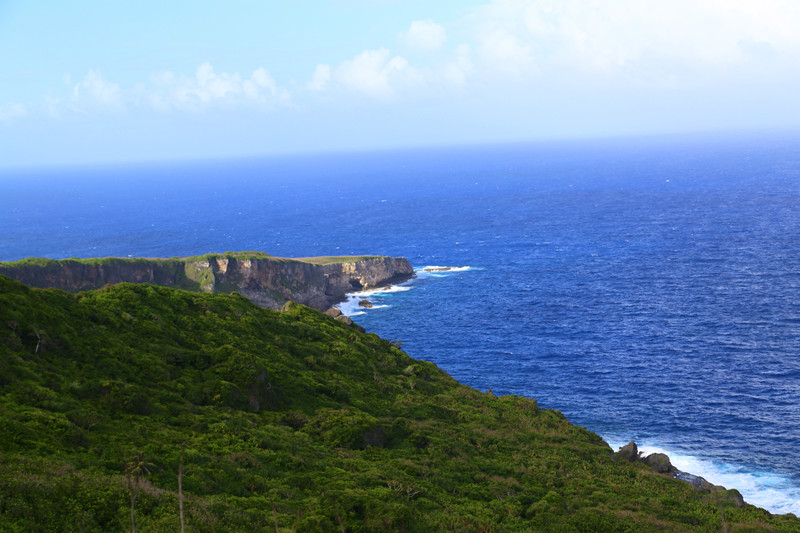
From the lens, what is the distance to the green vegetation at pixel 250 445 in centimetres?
2203

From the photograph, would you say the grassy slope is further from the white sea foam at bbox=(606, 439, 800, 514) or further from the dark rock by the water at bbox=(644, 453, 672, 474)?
the dark rock by the water at bbox=(644, 453, 672, 474)

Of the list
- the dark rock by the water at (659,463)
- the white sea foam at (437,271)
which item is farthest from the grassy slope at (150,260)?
the dark rock by the water at (659,463)

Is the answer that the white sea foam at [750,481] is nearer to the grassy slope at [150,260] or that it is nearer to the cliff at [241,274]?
the cliff at [241,274]

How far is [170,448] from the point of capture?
26484 mm

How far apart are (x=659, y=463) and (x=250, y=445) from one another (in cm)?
3325

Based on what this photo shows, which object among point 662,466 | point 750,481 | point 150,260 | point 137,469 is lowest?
point 750,481

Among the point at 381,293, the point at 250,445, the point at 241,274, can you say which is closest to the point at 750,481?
the point at 250,445

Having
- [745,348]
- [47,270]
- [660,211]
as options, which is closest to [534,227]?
[660,211]

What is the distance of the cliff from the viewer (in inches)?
3816

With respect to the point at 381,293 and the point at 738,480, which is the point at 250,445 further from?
the point at 381,293

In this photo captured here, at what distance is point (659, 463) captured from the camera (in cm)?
4781

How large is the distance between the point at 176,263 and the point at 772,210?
160097mm

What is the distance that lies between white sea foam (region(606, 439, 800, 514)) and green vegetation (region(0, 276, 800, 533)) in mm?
9831

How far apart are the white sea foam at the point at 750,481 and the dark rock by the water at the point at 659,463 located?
5380 millimetres
